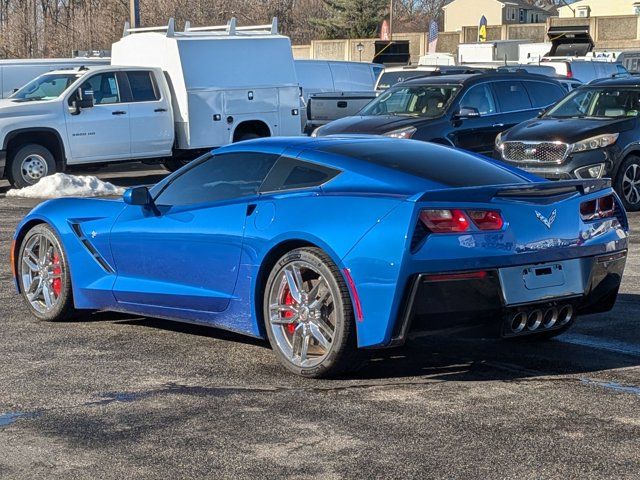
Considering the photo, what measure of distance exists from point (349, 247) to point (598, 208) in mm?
1566

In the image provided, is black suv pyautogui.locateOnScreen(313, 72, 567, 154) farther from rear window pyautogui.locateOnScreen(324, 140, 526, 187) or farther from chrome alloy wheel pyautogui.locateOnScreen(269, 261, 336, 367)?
chrome alloy wheel pyautogui.locateOnScreen(269, 261, 336, 367)

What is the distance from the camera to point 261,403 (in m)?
5.68

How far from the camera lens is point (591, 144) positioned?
47.6 ft

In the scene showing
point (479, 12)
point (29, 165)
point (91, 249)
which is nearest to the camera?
point (91, 249)

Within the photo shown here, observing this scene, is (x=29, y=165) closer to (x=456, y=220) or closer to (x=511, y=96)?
(x=511, y=96)

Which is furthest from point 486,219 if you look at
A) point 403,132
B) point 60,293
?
point 403,132

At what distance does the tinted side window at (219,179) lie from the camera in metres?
6.89

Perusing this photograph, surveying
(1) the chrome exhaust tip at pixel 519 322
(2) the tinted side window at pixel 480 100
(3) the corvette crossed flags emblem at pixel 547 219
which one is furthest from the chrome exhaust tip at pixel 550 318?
(2) the tinted side window at pixel 480 100

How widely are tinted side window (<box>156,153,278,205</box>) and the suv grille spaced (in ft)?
26.4

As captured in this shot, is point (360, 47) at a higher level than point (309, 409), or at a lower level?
higher

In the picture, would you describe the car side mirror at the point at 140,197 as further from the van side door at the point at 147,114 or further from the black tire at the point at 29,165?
the van side door at the point at 147,114

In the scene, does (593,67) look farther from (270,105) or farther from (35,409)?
(35,409)

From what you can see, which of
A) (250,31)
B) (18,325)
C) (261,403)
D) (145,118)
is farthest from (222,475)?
(250,31)

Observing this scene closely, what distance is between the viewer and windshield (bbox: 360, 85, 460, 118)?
17.1m
